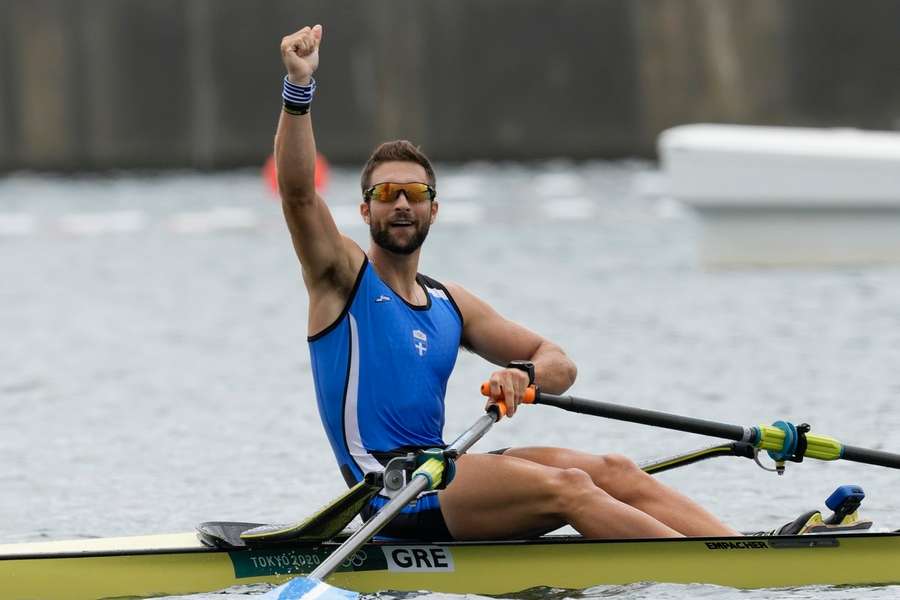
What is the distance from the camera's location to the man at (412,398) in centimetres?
684

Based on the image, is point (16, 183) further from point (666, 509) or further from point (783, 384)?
point (666, 509)

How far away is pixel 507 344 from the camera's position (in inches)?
295

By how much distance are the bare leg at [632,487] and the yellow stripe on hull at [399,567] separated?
0.15 metres

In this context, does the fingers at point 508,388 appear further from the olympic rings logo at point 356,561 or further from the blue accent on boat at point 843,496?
the blue accent on boat at point 843,496

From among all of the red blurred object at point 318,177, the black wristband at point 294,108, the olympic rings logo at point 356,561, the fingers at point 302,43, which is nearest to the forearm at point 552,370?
the olympic rings logo at point 356,561

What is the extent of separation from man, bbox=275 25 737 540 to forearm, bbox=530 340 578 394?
135 millimetres

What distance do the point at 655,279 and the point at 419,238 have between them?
40.0 feet

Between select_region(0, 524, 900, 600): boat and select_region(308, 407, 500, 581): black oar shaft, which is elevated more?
select_region(308, 407, 500, 581): black oar shaft

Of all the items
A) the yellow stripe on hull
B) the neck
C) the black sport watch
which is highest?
the neck

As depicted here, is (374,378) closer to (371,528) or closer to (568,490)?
(371,528)

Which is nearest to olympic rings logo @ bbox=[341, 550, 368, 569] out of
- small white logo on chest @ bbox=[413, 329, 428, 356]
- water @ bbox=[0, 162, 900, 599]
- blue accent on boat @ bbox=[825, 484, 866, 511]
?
water @ bbox=[0, 162, 900, 599]

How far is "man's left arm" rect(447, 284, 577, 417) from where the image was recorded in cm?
733

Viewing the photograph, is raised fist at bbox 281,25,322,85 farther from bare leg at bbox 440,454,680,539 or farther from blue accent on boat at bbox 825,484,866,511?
blue accent on boat at bbox 825,484,866,511

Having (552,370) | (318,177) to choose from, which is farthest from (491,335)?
(318,177)
